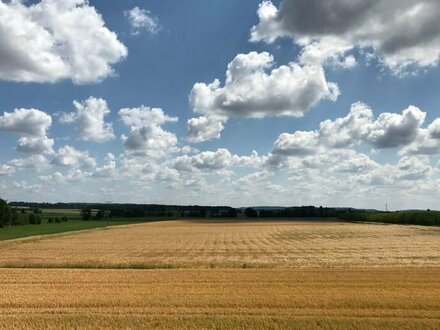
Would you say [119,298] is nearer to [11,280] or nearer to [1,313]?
[1,313]

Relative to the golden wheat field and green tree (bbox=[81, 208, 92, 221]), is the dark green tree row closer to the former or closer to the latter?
green tree (bbox=[81, 208, 92, 221])

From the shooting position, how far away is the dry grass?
15.1 metres

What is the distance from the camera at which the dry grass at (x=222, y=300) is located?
49.5 ft

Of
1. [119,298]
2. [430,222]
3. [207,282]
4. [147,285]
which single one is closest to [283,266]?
[207,282]

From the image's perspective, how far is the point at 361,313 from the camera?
16.2 m

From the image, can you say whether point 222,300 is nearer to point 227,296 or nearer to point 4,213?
point 227,296

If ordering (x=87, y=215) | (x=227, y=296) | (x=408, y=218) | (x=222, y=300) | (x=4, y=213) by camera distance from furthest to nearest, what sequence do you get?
(x=87, y=215)
(x=408, y=218)
(x=4, y=213)
(x=227, y=296)
(x=222, y=300)

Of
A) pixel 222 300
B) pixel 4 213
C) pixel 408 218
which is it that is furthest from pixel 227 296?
pixel 408 218

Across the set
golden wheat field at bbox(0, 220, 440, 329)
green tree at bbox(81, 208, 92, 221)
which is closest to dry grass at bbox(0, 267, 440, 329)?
golden wheat field at bbox(0, 220, 440, 329)

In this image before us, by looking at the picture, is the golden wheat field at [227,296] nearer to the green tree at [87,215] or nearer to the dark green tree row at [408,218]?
the dark green tree row at [408,218]

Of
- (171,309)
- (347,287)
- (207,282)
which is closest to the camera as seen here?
(171,309)

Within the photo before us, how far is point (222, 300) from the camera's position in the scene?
18.0 meters

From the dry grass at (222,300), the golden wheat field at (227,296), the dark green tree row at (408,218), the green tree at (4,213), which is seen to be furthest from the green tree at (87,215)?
the dry grass at (222,300)

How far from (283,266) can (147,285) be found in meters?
10.8
